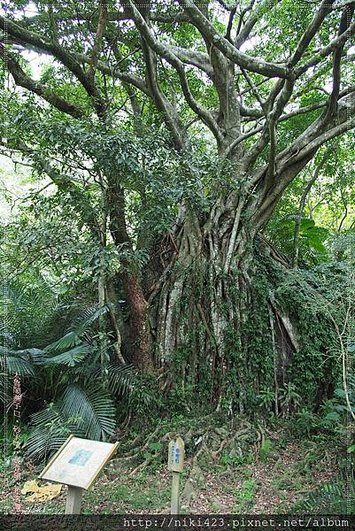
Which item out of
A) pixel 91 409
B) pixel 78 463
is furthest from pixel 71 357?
pixel 78 463

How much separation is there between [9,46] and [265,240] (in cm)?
346

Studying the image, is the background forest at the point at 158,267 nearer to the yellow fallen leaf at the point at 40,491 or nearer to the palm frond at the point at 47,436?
the palm frond at the point at 47,436

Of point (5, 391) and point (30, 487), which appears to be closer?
point (30, 487)

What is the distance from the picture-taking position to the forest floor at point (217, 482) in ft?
9.23

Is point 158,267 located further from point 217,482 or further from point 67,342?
point 217,482

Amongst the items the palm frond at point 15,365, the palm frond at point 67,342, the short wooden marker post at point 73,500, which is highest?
the palm frond at point 67,342

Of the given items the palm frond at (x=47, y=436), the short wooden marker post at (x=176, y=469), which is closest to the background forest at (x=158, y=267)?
the palm frond at (x=47, y=436)

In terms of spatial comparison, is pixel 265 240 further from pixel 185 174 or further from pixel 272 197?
pixel 185 174

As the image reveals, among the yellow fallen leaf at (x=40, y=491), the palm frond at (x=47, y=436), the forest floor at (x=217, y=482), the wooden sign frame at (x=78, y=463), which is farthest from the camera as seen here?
the palm frond at (x=47, y=436)

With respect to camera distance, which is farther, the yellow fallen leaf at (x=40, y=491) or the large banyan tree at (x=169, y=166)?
the large banyan tree at (x=169, y=166)

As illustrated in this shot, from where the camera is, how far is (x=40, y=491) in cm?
300

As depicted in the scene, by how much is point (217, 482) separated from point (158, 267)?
2324 mm

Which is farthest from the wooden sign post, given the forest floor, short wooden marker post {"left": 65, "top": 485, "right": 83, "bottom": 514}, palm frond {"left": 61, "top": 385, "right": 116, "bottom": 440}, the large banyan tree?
the large banyan tree

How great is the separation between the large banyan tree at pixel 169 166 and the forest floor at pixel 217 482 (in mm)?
651
